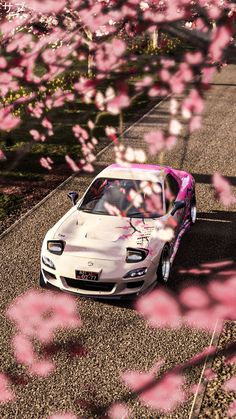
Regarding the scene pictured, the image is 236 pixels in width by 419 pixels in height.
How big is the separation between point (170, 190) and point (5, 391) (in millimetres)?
4100

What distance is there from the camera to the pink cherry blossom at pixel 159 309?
628 cm

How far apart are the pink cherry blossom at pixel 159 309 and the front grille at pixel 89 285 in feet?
2.01

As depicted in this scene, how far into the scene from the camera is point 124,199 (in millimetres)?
7168

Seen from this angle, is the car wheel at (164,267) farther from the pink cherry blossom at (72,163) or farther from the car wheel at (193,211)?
the pink cherry blossom at (72,163)

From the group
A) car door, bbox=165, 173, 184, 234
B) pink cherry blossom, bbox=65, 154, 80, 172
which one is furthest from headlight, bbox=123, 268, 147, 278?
pink cherry blossom, bbox=65, 154, 80, 172

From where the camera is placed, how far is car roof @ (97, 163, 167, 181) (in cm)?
750

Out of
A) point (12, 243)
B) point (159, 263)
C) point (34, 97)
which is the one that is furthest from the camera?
point (34, 97)

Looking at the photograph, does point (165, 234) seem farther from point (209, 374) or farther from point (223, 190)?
point (223, 190)

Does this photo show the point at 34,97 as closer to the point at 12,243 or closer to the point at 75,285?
the point at 12,243

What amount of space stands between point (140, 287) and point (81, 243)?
1074 millimetres

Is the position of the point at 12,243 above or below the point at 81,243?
below

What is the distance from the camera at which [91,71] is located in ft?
63.4

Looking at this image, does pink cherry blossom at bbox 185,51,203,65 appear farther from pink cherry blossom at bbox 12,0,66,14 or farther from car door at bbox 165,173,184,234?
car door at bbox 165,173,184,234

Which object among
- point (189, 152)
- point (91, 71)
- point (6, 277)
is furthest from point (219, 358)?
point (91, 71)
